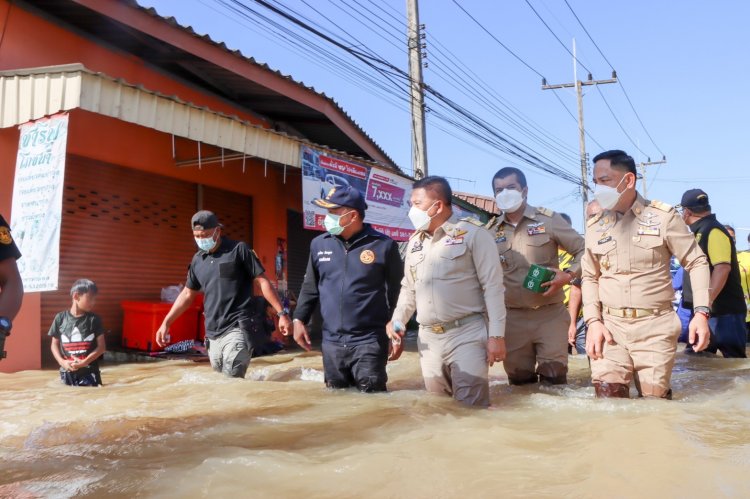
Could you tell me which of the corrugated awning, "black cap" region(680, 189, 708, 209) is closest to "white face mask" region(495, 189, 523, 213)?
"black cap" region(680, 189, 708, 209)

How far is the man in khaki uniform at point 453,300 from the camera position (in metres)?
3.79

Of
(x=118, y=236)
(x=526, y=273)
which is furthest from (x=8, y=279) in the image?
(x=118, y=236)

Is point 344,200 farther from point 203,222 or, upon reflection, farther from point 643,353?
point 643,353

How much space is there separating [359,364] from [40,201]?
11.7 ft

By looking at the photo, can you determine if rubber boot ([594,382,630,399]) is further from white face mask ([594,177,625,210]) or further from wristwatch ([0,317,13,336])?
wristwatch ([0,317,13,336])

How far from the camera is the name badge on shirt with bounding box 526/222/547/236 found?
4680 millimetres

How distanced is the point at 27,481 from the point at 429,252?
8.28 ft

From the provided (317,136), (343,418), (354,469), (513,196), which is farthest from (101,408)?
(317,136)

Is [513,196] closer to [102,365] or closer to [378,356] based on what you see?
[378,356]

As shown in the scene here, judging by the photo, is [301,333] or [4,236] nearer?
[4,236]

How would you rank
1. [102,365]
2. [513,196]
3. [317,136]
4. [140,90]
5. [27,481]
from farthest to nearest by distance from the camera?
[317,136] < [102,365] < [140,90] < [513,196] < [27,481]

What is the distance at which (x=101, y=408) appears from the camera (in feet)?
13.6

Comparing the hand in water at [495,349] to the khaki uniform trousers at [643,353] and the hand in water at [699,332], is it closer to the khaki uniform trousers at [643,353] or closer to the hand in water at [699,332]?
the khaki uniform trousers at [643,353]

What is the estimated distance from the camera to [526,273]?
4641mm
